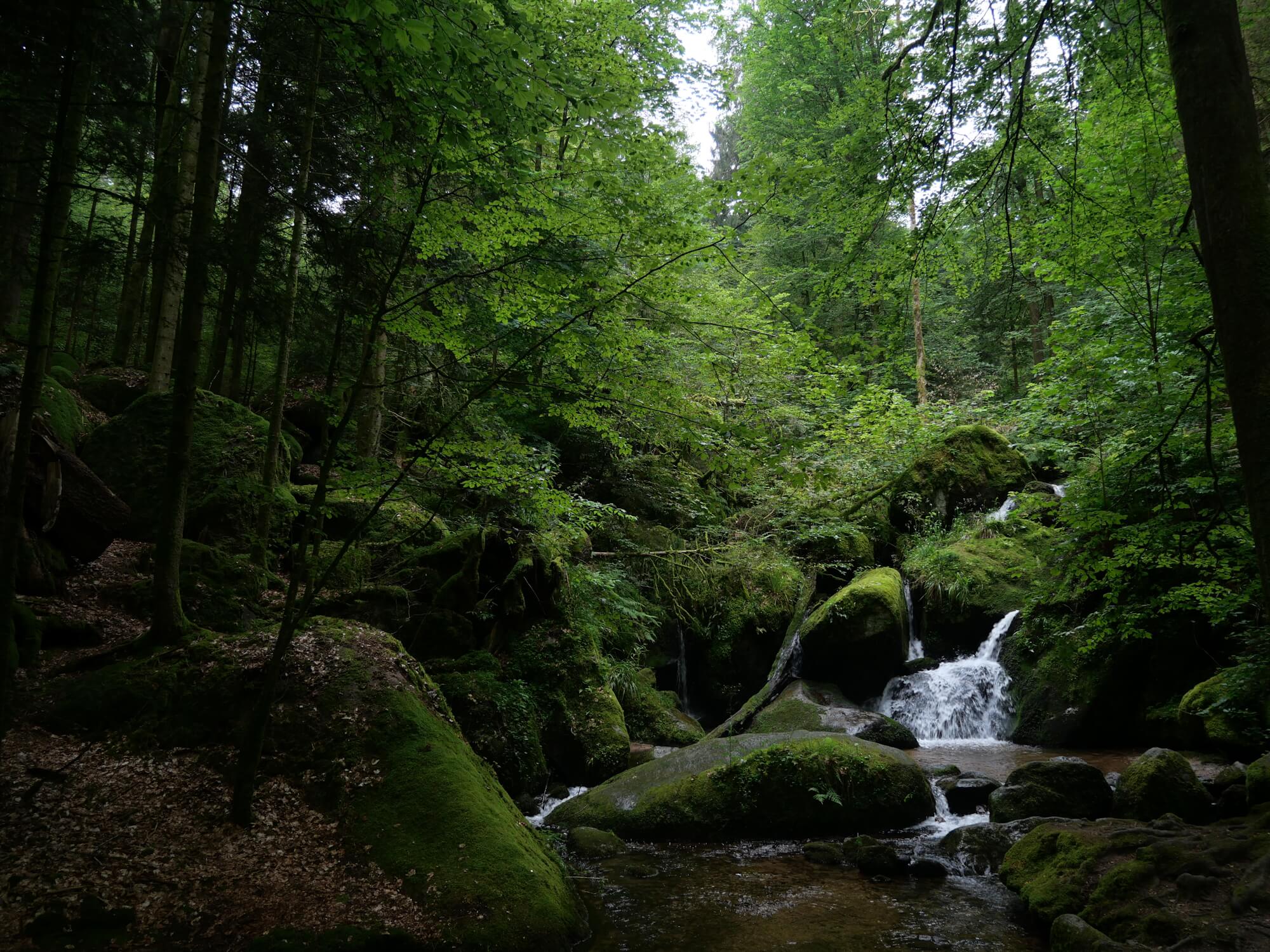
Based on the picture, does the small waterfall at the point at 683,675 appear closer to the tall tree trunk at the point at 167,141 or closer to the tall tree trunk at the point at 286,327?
the tall tree trunk at the point at 286,327

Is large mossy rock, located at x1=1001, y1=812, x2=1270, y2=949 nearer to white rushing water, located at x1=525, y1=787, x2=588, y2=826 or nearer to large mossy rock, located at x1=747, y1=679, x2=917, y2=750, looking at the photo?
large mossy rock, located at x1=747, y1=679, x2=917, y2=750

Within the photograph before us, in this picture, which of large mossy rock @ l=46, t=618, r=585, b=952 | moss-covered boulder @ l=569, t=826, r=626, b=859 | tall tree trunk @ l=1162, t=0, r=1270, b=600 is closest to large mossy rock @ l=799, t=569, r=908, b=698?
moss-covered boulder @ l=569, t=826, r=626, b=859

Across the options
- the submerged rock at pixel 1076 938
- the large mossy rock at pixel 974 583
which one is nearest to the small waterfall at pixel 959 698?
the large mossy rock at pixel 974 583

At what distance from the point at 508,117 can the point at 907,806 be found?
7927mm

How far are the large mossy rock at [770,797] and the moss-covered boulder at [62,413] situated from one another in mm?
7229

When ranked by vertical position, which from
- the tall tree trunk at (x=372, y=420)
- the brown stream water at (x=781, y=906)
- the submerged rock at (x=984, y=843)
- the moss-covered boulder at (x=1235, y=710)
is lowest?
the brown stream water at (x=781, y=906)

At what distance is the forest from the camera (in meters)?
4.12

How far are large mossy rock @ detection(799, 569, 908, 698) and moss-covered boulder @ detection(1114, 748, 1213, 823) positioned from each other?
5.15 m

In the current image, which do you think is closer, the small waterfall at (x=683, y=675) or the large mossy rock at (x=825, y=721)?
the large mossy rock at (x=825, y=721)

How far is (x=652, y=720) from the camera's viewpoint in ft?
37.8

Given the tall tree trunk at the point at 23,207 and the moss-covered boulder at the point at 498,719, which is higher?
the tall tree trunk at the point at 23,207

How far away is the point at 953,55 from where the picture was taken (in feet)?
13.8

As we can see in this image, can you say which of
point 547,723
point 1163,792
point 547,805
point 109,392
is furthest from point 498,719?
point 109,392

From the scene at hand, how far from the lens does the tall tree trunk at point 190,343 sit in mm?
5363
